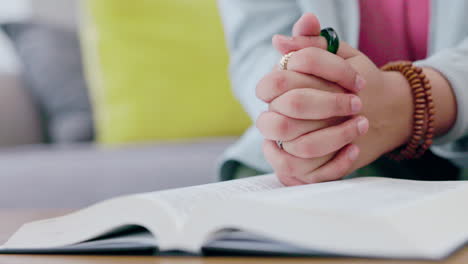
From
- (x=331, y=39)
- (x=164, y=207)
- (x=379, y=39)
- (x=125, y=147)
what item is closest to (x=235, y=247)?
(x=164, y=207)

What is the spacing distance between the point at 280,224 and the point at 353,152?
0.22 meters

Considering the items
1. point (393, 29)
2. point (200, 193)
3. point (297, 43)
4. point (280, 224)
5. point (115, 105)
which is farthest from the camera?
point (115, 105)

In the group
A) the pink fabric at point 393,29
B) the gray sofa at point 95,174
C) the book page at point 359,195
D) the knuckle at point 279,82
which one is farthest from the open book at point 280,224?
the gray sofa at point 95,174

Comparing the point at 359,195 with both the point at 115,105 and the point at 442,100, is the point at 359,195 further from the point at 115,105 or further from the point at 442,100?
the point at 115,105

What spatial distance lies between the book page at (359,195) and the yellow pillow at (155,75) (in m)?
1.05

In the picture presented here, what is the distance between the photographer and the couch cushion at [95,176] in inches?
48.3

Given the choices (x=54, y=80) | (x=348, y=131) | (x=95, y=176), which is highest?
(x=348, y=131)

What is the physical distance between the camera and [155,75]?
5.08ft

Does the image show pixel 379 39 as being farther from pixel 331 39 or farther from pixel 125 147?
pixel 125 147

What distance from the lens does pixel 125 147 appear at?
1433 millimetres

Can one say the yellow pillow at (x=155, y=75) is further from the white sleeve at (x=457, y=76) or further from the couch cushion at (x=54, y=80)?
the white sleeve at (x=457, y=76)

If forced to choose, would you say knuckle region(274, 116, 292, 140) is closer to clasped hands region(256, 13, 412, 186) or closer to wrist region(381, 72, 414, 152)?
clasped hands region(256, 13, 412, 186)

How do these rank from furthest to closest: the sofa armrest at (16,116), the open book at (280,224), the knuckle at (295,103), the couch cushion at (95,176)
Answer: the sofa armrest at (16,116)
the couch cushion at (95,176)
the knuckle at (295,103)
the open book at (280,224)

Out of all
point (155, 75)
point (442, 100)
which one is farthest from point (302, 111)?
point (155, 75)
